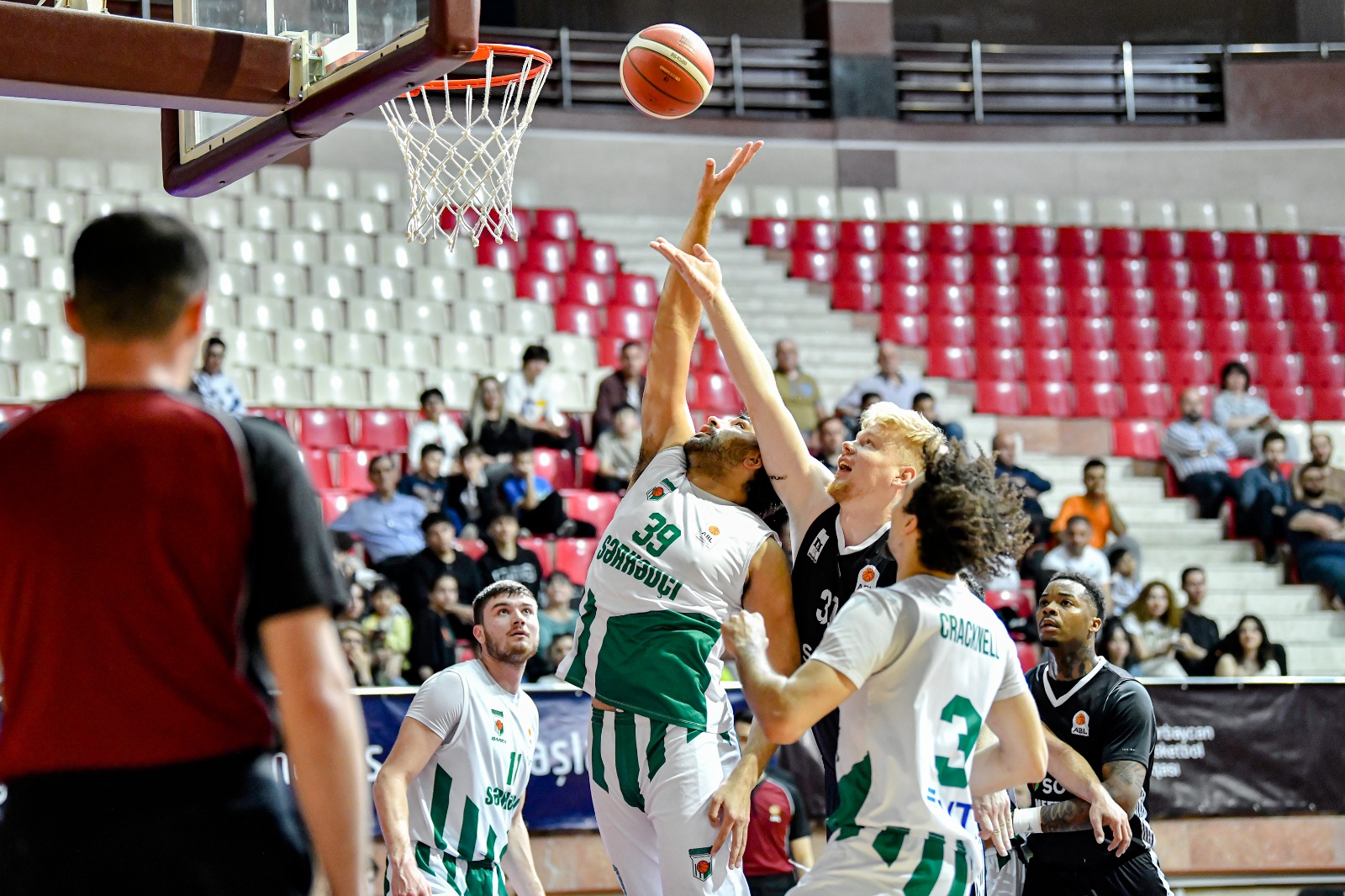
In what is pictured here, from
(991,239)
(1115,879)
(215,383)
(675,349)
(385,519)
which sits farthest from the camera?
(991,239)

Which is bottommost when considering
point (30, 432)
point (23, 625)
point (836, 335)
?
point (23, 625)

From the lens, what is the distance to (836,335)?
49.9ft

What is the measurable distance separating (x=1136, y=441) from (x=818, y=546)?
10892mm

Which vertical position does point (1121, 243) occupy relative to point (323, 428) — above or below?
above

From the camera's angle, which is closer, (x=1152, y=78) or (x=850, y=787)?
(x=850, y=787)

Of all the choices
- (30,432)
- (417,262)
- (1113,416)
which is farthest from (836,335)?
(30,432)

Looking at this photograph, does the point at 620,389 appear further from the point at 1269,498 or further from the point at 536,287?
the point at 1269,498

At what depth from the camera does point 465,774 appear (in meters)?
5.32

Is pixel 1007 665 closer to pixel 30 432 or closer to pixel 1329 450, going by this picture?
pixel 30 432

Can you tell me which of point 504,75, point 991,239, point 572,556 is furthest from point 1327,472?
point 504,75

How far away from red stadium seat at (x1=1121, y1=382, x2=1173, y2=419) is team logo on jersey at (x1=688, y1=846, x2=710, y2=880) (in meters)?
11.7

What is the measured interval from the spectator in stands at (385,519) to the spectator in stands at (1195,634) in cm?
546

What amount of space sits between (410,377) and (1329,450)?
791 centimetres

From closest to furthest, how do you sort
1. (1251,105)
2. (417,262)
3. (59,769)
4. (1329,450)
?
(59,769)
(1329,450)
(417,262)
(1251,105)
